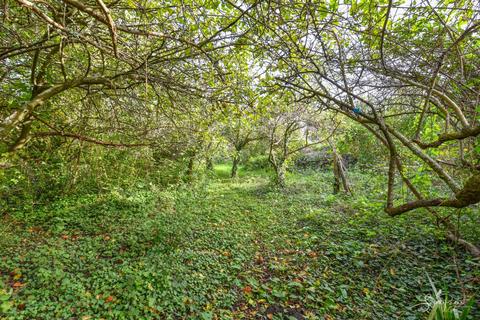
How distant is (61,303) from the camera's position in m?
2.39

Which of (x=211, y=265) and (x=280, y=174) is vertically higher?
(x=280, y=174)

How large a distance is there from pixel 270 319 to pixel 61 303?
2261 millimetres

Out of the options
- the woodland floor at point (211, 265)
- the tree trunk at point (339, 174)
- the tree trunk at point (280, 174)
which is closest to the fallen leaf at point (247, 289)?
the woodland floor at point (211, 265)

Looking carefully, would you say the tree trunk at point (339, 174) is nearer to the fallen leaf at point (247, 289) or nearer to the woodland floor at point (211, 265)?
the woodland floor at point (211, 265)

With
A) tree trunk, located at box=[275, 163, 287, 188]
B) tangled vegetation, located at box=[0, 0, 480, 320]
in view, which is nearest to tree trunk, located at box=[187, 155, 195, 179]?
tangled vegetation, located at box=[0, 0, 480, 320]

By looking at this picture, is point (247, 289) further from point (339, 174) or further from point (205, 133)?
point (339, 174)

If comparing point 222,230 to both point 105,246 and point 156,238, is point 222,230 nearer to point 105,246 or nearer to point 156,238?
point 156,238

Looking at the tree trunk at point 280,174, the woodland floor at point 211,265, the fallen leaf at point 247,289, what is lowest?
the fallen leaf at point 247,289

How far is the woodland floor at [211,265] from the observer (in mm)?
2576

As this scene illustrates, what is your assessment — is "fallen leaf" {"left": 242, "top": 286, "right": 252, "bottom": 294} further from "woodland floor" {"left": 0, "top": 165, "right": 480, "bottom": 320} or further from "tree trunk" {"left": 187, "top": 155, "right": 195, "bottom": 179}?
"tree trunk" {"left": 187, "top": 155, "right": 195, "bottom": 179}

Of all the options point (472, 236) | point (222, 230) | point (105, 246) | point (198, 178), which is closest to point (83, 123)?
point (105, 246)

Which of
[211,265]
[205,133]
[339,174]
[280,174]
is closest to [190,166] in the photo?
[280,174]

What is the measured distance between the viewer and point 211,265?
3.48 metres

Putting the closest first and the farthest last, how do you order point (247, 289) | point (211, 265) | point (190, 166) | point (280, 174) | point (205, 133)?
point (247, 289)
point (211, 265)
point (205, 133)
point (190, 166)
point (280, 174)
